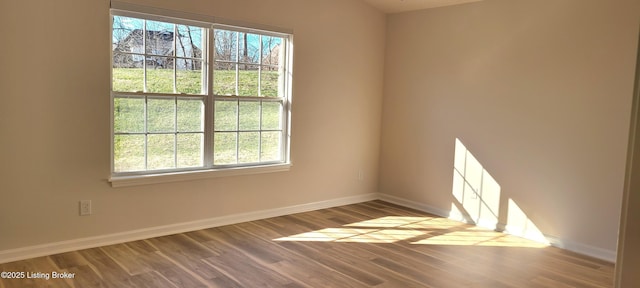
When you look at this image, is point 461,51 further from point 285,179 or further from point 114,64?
point 114,64

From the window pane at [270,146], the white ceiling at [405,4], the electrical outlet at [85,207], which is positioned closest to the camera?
the electrical outlet at [85,207]

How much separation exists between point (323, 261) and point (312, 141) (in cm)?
182

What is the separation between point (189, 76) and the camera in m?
4.26

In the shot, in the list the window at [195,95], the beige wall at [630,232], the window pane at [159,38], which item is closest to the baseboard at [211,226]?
the window at [195,95]

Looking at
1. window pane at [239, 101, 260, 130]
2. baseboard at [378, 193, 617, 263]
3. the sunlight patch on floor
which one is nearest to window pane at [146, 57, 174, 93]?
window pane at [239, 101, 260, 130]

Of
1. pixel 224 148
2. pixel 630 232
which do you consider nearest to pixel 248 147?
pixel 224 148

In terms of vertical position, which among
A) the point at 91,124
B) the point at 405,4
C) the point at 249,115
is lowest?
the point at 91,124

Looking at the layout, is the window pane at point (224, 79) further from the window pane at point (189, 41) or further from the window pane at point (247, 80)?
the window pane at point (189, 41)

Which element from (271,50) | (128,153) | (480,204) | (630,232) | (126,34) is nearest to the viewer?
(630,232)

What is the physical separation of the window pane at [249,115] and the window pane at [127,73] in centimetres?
102

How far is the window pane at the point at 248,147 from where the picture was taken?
470 centimetres

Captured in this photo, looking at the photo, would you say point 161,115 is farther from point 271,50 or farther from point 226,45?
point 271,50

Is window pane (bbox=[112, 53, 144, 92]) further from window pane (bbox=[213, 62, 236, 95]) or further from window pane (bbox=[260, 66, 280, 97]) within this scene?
window pane (bbox=[260, 66, 280, 97])

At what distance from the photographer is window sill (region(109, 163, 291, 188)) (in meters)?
3.89
